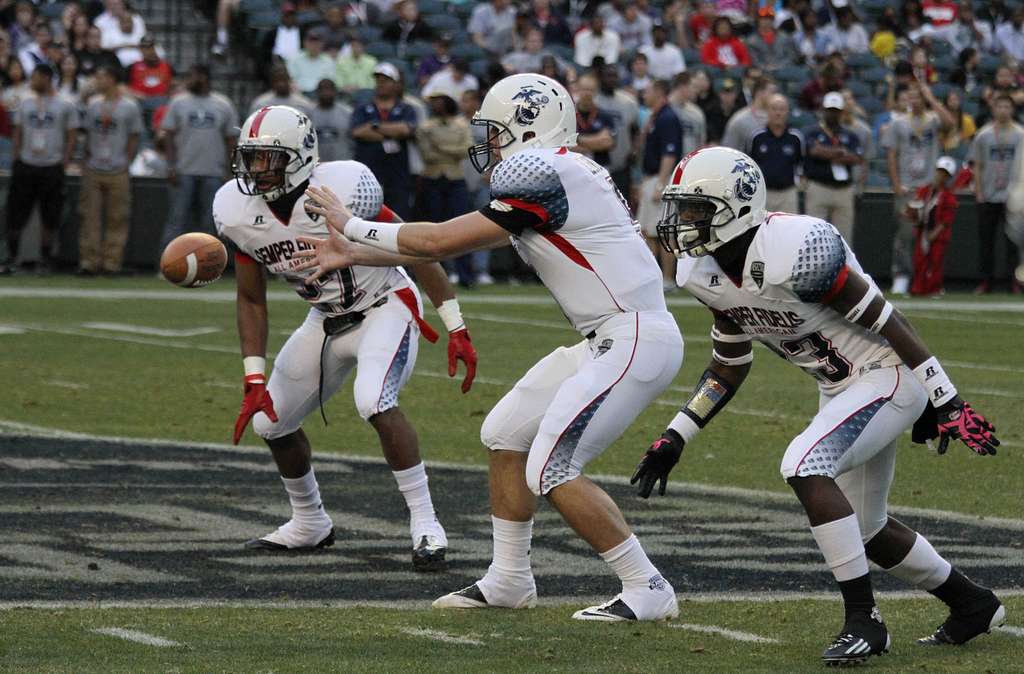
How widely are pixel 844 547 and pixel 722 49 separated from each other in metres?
16.8

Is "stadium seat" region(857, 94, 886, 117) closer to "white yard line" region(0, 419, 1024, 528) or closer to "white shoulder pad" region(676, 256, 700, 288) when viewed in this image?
"white yard line" region(0, 419, 1024, 528)

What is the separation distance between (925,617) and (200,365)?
7844mm

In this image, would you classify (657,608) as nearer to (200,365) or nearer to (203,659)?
(203,659)

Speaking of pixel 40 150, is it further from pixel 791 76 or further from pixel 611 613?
pixel 611 613

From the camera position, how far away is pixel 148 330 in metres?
14.8

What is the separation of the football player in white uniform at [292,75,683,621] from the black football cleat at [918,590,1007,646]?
0.84m

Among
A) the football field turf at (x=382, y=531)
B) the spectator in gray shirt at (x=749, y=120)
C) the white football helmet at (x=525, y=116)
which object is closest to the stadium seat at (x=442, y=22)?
the spectator in gray shirt at (x=749, y=120)

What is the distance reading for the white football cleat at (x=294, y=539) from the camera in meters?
7.26

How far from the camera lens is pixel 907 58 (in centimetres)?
2234

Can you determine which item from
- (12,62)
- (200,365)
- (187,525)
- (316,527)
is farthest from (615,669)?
(12,62)

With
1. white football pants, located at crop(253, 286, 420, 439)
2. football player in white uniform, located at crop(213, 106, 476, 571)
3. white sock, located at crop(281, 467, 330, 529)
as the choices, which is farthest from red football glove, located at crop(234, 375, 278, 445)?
white sock, located at crop(281, 467, 330, 529)

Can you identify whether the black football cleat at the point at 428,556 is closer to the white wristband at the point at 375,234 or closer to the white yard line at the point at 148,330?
the white wristband at the point at 375,234

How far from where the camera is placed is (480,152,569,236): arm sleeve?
5684 mm

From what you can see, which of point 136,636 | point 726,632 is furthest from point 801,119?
point 136,636
